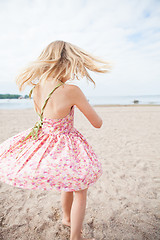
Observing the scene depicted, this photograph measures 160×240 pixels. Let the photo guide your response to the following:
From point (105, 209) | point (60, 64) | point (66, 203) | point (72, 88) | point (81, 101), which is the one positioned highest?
point (60, 64)

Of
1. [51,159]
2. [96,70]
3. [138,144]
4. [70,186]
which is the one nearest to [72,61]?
[96,70]

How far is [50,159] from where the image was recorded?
1.59 metres

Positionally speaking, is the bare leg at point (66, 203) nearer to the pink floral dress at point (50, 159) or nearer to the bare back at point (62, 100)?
the pink floral dress at point (50, 159)

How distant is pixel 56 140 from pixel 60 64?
2.23 ft

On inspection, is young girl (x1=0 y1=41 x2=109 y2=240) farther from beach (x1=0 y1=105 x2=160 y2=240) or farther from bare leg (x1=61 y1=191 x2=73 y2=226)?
beach (x1=0 y1=105 x2=160 y2=240)

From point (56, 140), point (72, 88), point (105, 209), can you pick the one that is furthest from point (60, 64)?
point (105, 209)

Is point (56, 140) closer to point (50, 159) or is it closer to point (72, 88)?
point (50, 159)

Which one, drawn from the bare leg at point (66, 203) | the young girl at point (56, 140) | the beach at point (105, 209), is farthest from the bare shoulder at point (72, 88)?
the beach at point (105, 209)

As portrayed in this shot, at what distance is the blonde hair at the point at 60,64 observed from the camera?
1710 mm

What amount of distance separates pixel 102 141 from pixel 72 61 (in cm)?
490

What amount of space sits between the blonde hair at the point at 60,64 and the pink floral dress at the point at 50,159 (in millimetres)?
382

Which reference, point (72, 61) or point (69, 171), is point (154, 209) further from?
point (72, 61)

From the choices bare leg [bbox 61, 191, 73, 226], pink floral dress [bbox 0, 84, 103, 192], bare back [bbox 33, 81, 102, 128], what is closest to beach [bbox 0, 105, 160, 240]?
bare leg [bbox 61, 191, 73, 226]

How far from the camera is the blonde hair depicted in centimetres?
171
